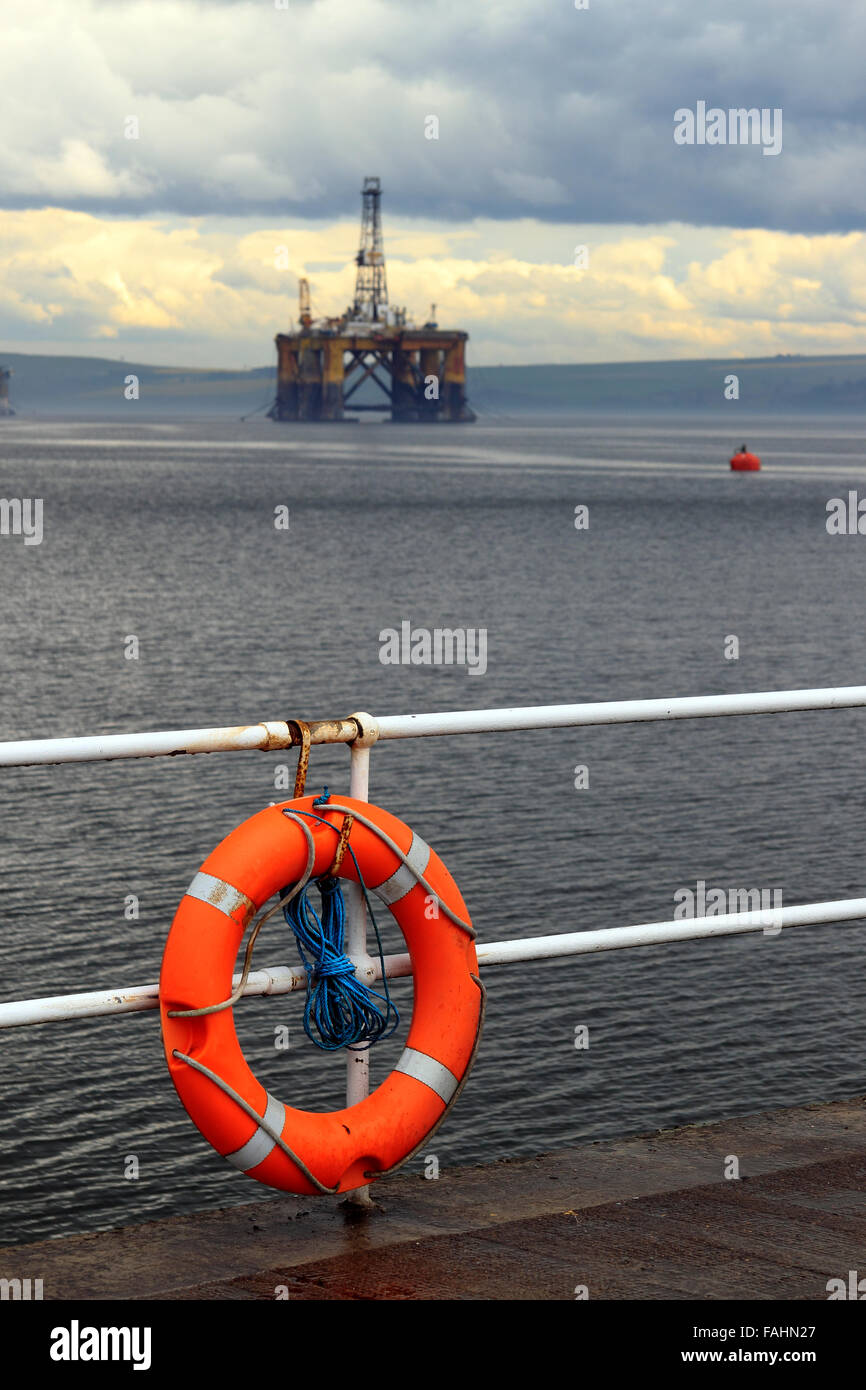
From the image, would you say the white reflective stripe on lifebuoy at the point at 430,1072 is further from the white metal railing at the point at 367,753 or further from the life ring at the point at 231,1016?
the white metal railing at the point at 367,753

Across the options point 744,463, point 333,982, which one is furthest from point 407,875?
point 744,463

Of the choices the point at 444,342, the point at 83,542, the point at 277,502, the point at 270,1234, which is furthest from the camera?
the point at 444,342

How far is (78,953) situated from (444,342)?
171 m

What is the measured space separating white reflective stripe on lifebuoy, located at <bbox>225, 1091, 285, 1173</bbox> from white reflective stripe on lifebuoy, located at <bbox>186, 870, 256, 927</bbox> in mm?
342

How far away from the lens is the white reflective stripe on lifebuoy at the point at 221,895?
2.98 metres

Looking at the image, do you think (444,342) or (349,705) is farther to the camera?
(444,342)

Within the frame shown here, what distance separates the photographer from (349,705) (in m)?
19.2

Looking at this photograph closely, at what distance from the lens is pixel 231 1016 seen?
3.05 metres

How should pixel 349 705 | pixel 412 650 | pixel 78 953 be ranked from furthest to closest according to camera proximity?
pixel 412 650
pixel 349 705
pixel 78 953

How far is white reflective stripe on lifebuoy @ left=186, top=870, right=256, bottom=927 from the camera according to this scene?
2982mm
